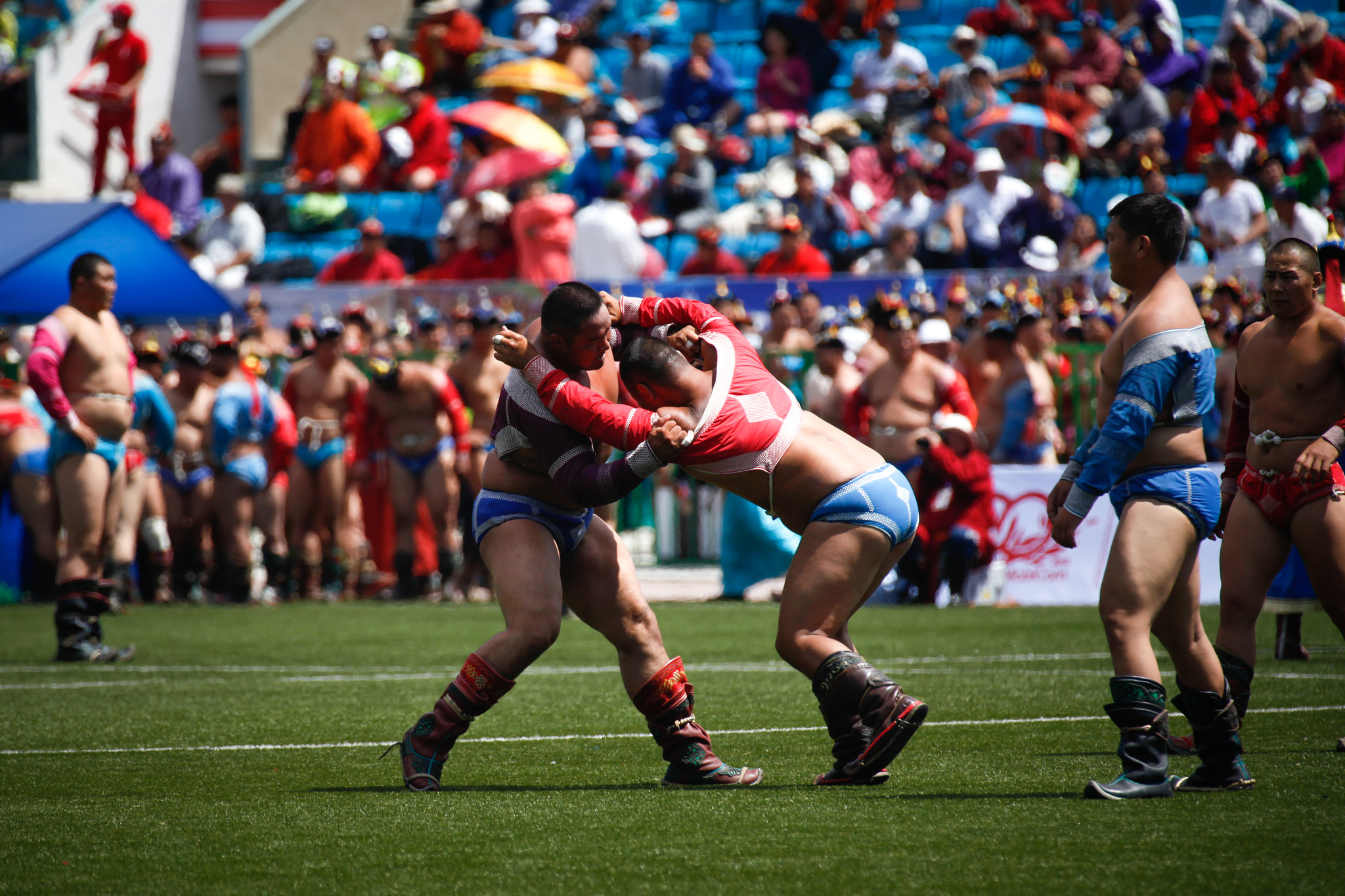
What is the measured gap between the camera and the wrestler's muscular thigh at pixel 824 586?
5074 mm

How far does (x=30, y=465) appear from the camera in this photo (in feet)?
44.5

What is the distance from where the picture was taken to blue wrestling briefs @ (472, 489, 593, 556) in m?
5.30

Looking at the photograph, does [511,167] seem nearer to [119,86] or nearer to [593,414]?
[119,86]

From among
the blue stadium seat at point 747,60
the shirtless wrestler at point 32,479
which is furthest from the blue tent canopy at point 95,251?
the blue stadium seat at point 747,60

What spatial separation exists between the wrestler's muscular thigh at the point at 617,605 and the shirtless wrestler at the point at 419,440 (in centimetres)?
827

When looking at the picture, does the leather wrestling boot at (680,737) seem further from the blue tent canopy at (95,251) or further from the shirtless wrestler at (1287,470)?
the blue tent canopy at (95,251)

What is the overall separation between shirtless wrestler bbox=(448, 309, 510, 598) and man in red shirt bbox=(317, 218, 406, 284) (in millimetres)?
3973

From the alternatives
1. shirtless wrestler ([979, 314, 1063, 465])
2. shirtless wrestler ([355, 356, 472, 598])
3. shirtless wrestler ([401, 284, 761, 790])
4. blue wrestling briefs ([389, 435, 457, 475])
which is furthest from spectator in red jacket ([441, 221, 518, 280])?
shirtless wrestler ([401, 284, 761, 790])

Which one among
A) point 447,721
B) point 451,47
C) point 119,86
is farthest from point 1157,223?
point 119,86

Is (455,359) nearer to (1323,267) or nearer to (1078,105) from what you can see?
(1078,105)

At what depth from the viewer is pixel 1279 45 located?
691 inches

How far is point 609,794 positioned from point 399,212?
53.9 ft

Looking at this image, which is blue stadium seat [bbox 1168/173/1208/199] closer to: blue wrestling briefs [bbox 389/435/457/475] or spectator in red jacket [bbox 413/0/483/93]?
blue wrestling briefs [bbox 389/435/457/475]

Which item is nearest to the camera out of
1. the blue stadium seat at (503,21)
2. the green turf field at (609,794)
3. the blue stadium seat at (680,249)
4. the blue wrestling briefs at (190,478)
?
the green turf field at (609,794)
